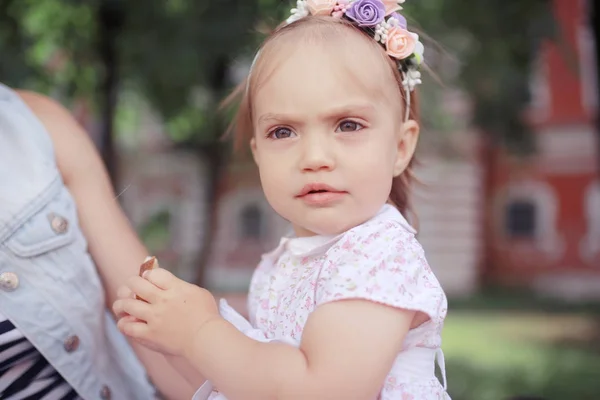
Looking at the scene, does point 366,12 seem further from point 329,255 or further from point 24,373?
point 24,373

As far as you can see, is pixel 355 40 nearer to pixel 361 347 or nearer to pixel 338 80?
pixel 338 80

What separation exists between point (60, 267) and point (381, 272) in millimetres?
690

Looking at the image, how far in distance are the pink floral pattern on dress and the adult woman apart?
338mm

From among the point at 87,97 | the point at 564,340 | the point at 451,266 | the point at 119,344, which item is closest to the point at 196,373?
the point at 119,344

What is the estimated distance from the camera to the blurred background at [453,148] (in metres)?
4.84

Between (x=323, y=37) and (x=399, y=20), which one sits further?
(x=399, y=20)

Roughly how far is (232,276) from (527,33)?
14.3m

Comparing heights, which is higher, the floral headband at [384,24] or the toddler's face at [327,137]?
the floral headband at [384,24]

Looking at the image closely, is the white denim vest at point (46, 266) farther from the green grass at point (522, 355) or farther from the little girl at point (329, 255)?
the green grass at point (522, 355)

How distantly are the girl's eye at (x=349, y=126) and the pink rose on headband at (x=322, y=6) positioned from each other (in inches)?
10.9

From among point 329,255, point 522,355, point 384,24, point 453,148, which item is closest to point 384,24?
point 384,24

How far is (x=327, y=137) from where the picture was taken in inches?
51.1

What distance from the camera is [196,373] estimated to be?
1454mm

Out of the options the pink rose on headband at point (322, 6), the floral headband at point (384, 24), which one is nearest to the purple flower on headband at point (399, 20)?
the floral headband at point (384, 24)
